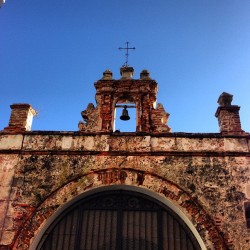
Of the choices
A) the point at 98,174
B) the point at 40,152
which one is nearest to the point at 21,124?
the point at 40,152

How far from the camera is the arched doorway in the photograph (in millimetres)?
7520

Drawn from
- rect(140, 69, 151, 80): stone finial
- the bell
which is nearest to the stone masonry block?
the bell

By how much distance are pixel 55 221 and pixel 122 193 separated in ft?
5.24

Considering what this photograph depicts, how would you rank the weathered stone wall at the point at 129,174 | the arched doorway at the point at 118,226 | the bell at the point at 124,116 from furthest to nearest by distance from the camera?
the bell at the point at 124,116, the arched doorway at the point at 118,226, the weathered stone wall at the point at 129,174

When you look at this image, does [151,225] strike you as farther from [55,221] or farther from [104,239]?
[55,221]

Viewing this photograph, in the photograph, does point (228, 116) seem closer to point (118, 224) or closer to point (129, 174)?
point (129, 174)

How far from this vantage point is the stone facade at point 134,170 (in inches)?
293

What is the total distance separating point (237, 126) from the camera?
337 inches

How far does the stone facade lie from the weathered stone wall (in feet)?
0.07

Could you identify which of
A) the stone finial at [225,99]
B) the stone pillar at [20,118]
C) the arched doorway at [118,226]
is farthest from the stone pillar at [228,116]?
the stone pillar at [20,118]

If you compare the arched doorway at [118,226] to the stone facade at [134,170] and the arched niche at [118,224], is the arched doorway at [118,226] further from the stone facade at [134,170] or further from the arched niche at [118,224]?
the stone facade at [134,170]

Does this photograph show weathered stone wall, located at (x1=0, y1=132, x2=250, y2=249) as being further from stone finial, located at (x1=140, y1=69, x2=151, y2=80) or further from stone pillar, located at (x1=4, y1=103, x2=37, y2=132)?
stone finial, located at (x1=140, y1=69, x2=151, y2=80)

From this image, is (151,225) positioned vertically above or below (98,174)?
below

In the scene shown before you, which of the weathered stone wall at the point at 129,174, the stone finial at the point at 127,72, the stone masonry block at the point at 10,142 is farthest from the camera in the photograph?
the stone finial at the point at 127,72
